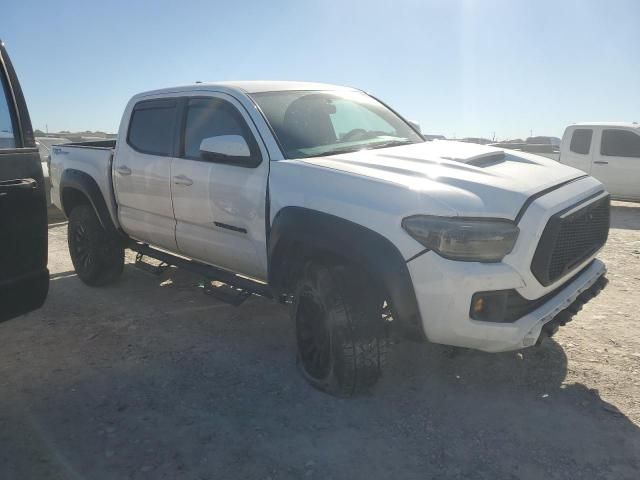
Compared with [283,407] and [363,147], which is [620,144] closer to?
[363,147]

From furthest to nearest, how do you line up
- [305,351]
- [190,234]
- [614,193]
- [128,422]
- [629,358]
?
[614,193], [190,234], [629,358], [305,351], [128,422]

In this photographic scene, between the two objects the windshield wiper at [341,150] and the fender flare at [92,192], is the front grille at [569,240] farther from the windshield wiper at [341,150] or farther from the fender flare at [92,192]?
the fender flare at [92,192]

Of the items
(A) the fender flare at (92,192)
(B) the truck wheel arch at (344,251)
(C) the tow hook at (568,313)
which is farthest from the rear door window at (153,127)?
(C) the tow hook at (568,313)

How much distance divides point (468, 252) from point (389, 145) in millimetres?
1472

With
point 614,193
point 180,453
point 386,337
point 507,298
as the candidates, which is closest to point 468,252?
point 507,298

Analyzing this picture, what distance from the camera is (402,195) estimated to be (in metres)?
2.79

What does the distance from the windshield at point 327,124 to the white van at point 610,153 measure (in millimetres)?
8067

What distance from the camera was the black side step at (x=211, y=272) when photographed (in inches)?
150

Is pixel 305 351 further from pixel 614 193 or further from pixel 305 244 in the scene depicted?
pixel 614 193

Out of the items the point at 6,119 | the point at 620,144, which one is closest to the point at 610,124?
the point at 620,144

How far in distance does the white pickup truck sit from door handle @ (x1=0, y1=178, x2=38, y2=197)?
3.57ft

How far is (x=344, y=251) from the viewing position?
294cm

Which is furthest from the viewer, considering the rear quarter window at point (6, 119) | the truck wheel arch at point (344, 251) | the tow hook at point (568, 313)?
the rear quarter window at point (6, 119)

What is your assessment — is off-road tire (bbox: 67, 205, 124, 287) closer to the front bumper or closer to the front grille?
the front bumper
